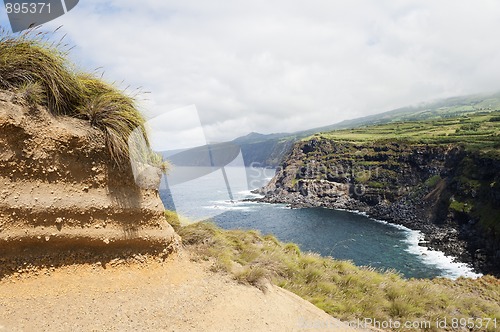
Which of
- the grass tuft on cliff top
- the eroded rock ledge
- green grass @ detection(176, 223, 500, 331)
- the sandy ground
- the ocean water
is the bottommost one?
the ocean water

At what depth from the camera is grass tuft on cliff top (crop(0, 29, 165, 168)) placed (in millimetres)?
5832

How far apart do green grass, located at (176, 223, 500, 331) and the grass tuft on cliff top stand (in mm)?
4022

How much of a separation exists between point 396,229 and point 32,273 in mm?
98484

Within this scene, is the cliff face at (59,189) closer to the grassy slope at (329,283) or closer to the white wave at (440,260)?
the grassy slope at (329,283)

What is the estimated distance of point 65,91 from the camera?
20.9ft

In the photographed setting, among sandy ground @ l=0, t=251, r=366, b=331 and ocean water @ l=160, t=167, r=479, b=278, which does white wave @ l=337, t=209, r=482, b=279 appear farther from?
sandy ground @ l=0, t=251, r=366, b=331

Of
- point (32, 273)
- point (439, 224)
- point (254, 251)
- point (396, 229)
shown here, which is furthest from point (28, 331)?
point (439, 224)

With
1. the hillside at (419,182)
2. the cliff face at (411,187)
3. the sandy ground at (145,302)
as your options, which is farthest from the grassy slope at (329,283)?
the cliff face at (411,187)

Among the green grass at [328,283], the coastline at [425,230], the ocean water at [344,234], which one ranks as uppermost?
the green grass at [328,283]

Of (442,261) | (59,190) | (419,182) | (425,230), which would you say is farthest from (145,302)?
(419,182)

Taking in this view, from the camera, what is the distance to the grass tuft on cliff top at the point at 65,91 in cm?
583

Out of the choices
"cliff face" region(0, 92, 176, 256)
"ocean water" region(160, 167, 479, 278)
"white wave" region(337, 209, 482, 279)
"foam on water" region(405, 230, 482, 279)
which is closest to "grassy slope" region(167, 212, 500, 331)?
→ "cliff face" region(0, 92, 176, 256)

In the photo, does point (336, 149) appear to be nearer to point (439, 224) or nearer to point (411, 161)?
point (411, 161)

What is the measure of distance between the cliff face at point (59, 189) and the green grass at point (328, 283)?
112 inches
